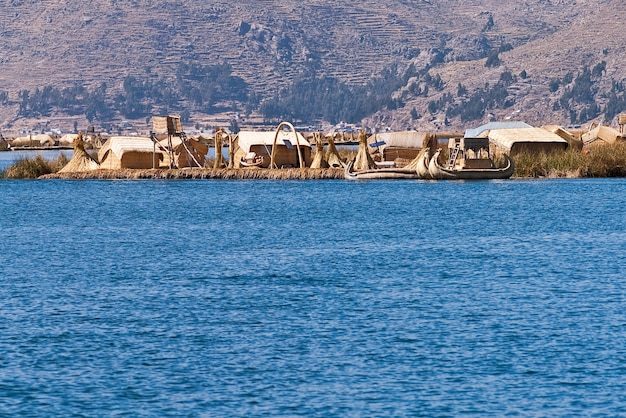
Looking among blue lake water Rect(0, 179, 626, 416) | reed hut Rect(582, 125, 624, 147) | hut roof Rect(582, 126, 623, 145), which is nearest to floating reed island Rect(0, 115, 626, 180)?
reed hut Rect(582, 125, 624, 147)

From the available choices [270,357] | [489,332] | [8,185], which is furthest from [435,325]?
[8,185]

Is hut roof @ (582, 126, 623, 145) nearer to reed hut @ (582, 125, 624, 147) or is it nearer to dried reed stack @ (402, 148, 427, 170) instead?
reed hut @ (582, 125, 624, 147)

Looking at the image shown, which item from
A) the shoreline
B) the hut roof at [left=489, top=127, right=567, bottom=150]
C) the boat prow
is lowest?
the shoreline

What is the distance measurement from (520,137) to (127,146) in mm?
20916

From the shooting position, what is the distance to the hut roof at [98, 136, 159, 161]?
3189 inches

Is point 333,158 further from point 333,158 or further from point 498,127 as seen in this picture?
point 498,127

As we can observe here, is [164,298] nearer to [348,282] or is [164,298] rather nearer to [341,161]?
[348,282]

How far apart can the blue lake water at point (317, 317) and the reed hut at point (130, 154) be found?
2561 centimetres

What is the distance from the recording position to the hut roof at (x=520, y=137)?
3095 inches

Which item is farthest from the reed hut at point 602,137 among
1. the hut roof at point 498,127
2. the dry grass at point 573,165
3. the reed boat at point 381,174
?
the reed boat at point 381,174

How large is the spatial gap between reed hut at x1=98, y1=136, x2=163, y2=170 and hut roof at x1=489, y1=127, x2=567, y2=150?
1824 cm

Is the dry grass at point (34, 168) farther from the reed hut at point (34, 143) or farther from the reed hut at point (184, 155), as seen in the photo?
the reed hut at point (34, 143)

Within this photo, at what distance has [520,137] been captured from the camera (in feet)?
260

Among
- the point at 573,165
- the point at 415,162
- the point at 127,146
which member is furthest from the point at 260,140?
the point at 573,165
